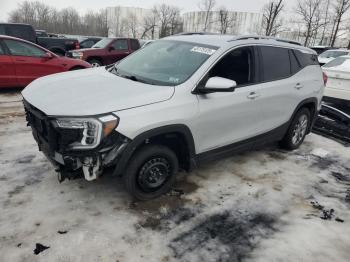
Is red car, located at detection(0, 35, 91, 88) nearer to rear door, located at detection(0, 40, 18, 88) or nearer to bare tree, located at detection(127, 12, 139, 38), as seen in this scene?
rear door, located at detection(0, 40, 18, 88)

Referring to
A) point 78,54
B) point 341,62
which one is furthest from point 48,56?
point 341,62

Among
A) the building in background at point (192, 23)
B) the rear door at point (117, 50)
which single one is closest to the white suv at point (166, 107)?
the rear door at point (117, 50)

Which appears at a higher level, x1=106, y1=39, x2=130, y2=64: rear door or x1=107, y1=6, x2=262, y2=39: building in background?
x1=107, y1=6, x2=262, y2=39: building in background

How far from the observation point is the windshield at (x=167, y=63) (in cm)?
385

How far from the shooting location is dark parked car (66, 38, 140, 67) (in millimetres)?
13672

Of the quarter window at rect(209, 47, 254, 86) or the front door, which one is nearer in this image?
the front door

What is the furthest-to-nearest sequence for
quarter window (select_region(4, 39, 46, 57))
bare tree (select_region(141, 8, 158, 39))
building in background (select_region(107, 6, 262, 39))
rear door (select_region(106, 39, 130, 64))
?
bare tree (select_region(141, 8, 158, 39)) < building in background (select_region(107, 6, 262, 39)) < rear door (select_region(106, 39, 130, 64)) < quarter window (select_region(4, 39, 46, 57))

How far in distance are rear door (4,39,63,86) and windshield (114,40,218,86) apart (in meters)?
4.96

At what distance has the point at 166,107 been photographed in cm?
346

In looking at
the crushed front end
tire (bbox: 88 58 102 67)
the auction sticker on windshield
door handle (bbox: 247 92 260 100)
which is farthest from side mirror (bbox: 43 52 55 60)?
door handle (bbox: 247 92 260 100)

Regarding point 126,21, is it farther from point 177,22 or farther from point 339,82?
point 339,82

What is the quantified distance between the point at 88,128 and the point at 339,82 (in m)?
6.81

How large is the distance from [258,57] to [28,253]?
11.5 feet

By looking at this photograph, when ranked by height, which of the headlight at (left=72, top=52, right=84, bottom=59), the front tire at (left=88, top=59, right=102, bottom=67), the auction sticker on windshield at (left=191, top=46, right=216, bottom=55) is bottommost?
the front tire at (left=88, top=59, right=102, bottom=67)
